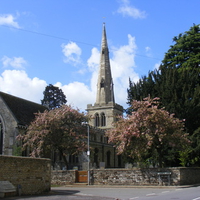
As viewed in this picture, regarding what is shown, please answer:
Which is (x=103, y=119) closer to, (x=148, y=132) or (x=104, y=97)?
(x=104, y=97)

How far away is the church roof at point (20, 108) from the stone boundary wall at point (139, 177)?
13853 millimetres

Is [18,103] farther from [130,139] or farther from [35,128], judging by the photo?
[130,139]

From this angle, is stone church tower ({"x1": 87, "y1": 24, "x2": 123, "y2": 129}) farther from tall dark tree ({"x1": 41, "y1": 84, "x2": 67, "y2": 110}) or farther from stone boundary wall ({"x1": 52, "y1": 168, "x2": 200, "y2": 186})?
stone boundary wall ({"x1": 52, "y1": 168, "x2": 200, "y2": 186})

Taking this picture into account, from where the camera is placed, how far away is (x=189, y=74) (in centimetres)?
3681

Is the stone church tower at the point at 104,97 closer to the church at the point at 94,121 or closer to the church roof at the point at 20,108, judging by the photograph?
the church at the point at 94,121

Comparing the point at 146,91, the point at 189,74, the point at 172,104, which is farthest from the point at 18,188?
the point at 189,74

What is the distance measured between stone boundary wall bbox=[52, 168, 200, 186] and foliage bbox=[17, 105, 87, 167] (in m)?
3.07

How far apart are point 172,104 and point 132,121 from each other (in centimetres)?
767

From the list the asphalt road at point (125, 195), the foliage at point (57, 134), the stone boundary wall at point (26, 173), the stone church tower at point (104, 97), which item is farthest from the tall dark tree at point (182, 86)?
the stone church tower at point (104, 97)

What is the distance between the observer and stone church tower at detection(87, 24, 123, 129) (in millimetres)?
79750

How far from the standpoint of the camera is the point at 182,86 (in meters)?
35.5

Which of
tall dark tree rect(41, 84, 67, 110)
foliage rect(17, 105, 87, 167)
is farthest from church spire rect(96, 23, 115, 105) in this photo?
foliage rect(17, 105, 87, 167)

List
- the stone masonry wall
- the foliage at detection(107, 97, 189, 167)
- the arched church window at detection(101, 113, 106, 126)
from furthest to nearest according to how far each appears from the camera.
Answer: the arched church window at detection(101, 113, 106, 126) → the foliage at detection(107, 97, 189, 167) → the stone masonry wall

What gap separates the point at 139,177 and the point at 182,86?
13.2 m
